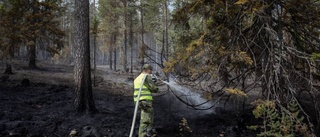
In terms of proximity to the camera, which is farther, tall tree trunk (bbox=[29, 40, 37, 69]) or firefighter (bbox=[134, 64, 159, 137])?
tall tree trunk (bbox=[29, 40, 37, 69])

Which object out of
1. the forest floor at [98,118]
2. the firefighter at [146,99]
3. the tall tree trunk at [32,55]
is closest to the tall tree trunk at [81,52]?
the forest floor at [98,118]

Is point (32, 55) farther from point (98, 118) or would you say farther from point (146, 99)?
point (146, 99)

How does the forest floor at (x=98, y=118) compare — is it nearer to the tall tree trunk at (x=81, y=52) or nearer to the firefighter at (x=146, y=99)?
the tall tree trunk at (x=81, y=52)

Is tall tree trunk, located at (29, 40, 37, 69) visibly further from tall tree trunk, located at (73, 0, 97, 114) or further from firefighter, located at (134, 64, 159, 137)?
firefighter, located at (134, 64, 159, 137)

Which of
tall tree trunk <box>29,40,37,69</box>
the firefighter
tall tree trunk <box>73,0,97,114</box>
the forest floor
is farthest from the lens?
tall tree trunk <box>29,40,37,69</box>

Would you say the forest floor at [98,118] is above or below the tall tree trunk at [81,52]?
below

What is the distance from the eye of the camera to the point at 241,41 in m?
8.59

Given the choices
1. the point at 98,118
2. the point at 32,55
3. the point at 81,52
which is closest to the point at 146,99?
the point at 98,118

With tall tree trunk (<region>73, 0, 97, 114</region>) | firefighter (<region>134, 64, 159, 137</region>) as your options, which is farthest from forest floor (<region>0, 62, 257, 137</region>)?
firefighter (<region>134, 64, 159, 137</region>)

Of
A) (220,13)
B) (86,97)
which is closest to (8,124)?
(86,97)

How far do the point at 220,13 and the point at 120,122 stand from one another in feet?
16.9

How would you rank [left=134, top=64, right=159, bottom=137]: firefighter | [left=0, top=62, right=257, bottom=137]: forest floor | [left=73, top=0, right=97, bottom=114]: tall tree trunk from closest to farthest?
[left=134, top=64, right=159, bottom=137]: firefighter, [left=0, top=62, right=257, bottom=137]: forest floor, [left=73, top=0, right=97, bottom=114]: tall tree trunk

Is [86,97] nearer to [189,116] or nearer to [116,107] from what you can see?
[116,107]

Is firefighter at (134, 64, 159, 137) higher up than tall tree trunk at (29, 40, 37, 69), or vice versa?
tall tree trunk at (29, 40, 37, 69)
